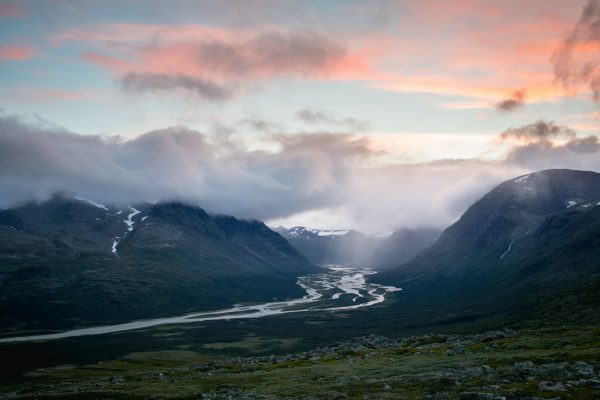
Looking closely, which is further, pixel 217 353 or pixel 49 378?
pixel 217 353

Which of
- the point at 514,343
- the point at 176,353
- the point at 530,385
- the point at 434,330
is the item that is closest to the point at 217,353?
the point at 176,353

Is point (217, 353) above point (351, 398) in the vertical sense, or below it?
below

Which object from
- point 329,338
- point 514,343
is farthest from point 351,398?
point 329,338

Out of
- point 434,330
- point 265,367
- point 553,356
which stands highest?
point 553,356

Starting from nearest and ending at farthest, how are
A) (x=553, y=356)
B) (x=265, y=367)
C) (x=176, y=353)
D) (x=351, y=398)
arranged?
(x=351, y=398) < (x=553, y=356) < (x=265, y=367) < (x=176, y=353)

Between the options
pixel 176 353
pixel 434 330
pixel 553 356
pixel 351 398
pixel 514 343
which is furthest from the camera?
pixel 434 330

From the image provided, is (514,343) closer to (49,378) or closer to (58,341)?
(49,378)
